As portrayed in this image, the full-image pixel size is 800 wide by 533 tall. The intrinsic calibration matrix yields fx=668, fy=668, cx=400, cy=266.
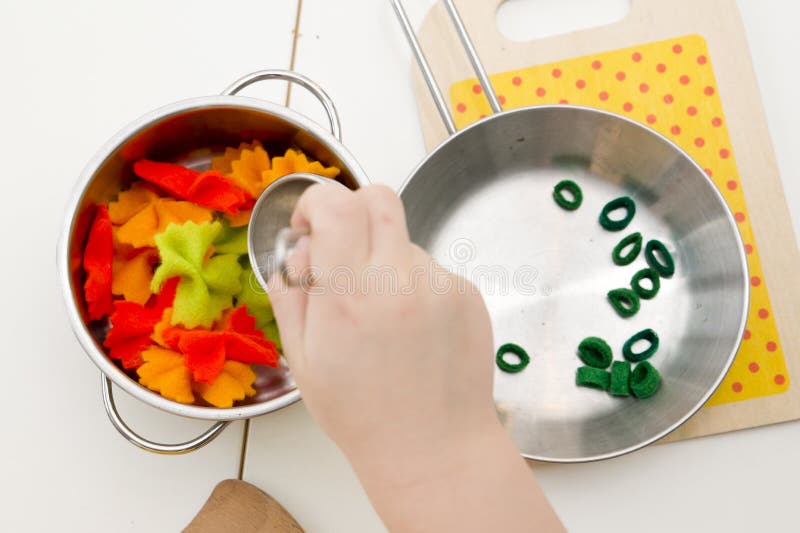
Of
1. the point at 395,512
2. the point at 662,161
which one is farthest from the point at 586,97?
the point at 395,512

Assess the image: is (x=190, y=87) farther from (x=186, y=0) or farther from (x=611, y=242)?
(x=611, y=242)

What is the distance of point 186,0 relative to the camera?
599 millimetres

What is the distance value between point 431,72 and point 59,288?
0.36 m

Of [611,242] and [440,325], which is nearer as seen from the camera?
[440,325]

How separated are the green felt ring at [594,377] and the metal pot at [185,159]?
0.77 feet

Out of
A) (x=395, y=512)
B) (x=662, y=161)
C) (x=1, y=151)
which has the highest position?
(x=1, y=151)

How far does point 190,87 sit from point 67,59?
11cm

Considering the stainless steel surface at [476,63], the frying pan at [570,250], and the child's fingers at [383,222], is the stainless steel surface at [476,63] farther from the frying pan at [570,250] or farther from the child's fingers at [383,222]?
the child's fingers at [383,222]

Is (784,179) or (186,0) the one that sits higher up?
(186,0)

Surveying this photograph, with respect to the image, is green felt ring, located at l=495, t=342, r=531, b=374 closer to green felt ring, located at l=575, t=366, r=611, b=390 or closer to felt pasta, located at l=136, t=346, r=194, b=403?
green felt ring, located at l=575, t=366, r=611, b=390

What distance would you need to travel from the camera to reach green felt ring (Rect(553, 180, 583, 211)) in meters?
0.57

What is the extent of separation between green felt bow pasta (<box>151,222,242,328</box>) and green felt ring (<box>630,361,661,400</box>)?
1.08 feet

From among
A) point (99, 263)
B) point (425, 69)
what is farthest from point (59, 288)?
point (425, 69)

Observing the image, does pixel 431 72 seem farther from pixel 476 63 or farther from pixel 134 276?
pixel 134 276
